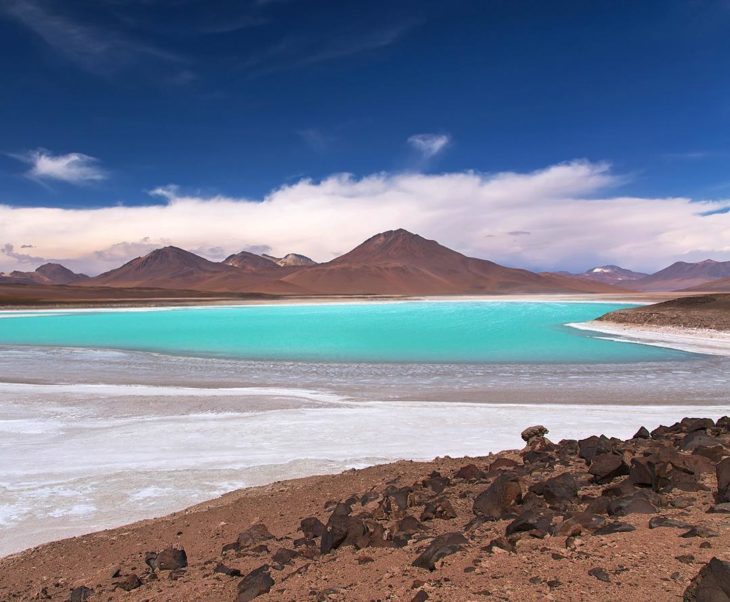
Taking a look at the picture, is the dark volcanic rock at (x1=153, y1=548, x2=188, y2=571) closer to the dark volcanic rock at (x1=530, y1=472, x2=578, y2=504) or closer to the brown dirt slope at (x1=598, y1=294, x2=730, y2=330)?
the dark volcanic rock at (x1=530, y1=472, x2=578, y2=504)

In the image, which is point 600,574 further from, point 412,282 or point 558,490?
point 412,282

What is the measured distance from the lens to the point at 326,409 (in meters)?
9.73

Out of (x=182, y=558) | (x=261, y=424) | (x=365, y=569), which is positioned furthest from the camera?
(x=261, y=424)

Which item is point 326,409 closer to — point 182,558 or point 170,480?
point 170,480

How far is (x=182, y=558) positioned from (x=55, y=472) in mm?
3283

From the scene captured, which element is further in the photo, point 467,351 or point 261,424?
point 467,351

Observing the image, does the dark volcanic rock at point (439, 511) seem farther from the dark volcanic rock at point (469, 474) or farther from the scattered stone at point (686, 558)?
the scattered stone at point (686, 558)

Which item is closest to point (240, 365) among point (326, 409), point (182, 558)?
point (326, 409)

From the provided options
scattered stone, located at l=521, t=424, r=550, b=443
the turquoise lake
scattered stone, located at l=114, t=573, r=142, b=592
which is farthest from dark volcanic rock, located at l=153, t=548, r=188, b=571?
the turquoise lake

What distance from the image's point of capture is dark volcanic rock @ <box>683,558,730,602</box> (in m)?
2.33

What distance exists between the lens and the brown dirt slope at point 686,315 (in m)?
25.7

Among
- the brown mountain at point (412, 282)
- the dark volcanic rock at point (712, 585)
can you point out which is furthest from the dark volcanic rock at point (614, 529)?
the brown mountain at point (412, 282)

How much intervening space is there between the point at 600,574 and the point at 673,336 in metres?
23.2

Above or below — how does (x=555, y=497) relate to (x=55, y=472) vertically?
above
